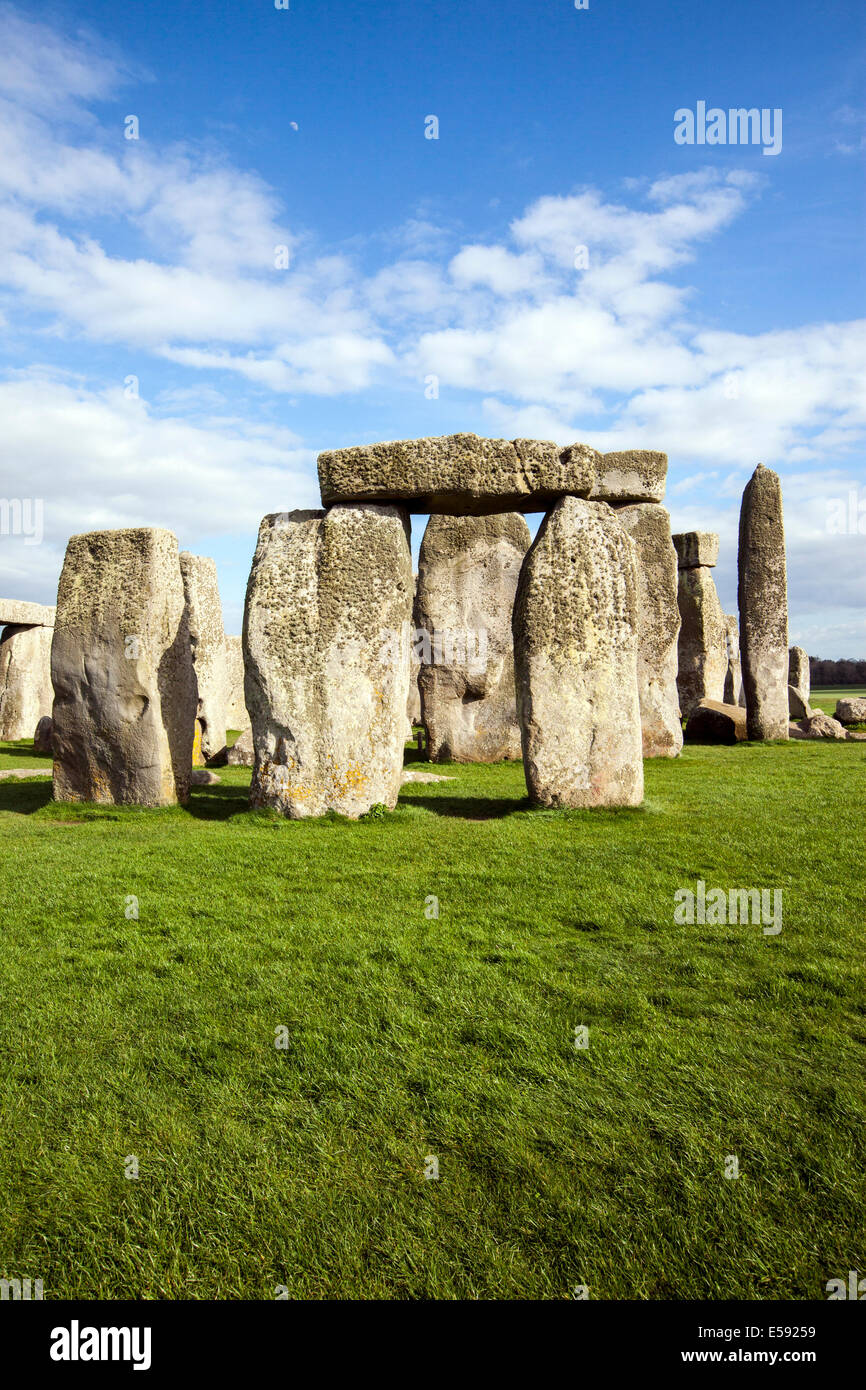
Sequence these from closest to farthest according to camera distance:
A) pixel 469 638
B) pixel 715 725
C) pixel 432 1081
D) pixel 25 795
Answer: pixel 432 1081 < pixel 25 795 < pixel 469 638 < pixel 715 725

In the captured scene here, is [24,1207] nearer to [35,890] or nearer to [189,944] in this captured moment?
[189,944]

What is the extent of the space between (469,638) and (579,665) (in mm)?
5171

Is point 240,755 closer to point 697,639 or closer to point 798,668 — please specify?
point 697,639

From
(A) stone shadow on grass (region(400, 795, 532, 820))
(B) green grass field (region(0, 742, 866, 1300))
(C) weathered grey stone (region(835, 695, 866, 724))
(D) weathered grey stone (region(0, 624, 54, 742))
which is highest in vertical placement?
(D) weathered grey stone (region(0, 624, 54, 742))

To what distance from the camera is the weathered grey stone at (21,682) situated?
16.5 m

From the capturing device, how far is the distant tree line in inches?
1464

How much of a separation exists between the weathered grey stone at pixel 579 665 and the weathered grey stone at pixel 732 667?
50.6 ft

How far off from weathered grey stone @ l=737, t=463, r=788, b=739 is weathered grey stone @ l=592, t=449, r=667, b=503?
6.30ft

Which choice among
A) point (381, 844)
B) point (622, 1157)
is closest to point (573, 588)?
point (381, 844)

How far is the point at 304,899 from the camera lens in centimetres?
473

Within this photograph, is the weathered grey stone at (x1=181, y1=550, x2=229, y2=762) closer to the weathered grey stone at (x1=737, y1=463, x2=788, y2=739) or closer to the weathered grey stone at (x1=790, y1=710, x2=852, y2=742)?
the weathered grey stone at (x1=737, y1=463, x2=788, y2=739)

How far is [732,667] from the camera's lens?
22.5 metres

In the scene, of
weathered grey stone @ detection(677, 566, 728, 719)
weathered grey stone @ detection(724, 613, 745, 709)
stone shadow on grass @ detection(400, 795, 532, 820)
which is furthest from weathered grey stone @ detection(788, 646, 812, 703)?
stone shadow on grass @ detection(400, 795, 532, 820)

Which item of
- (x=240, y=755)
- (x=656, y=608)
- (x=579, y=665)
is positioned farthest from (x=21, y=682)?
(x=579, y=665)
